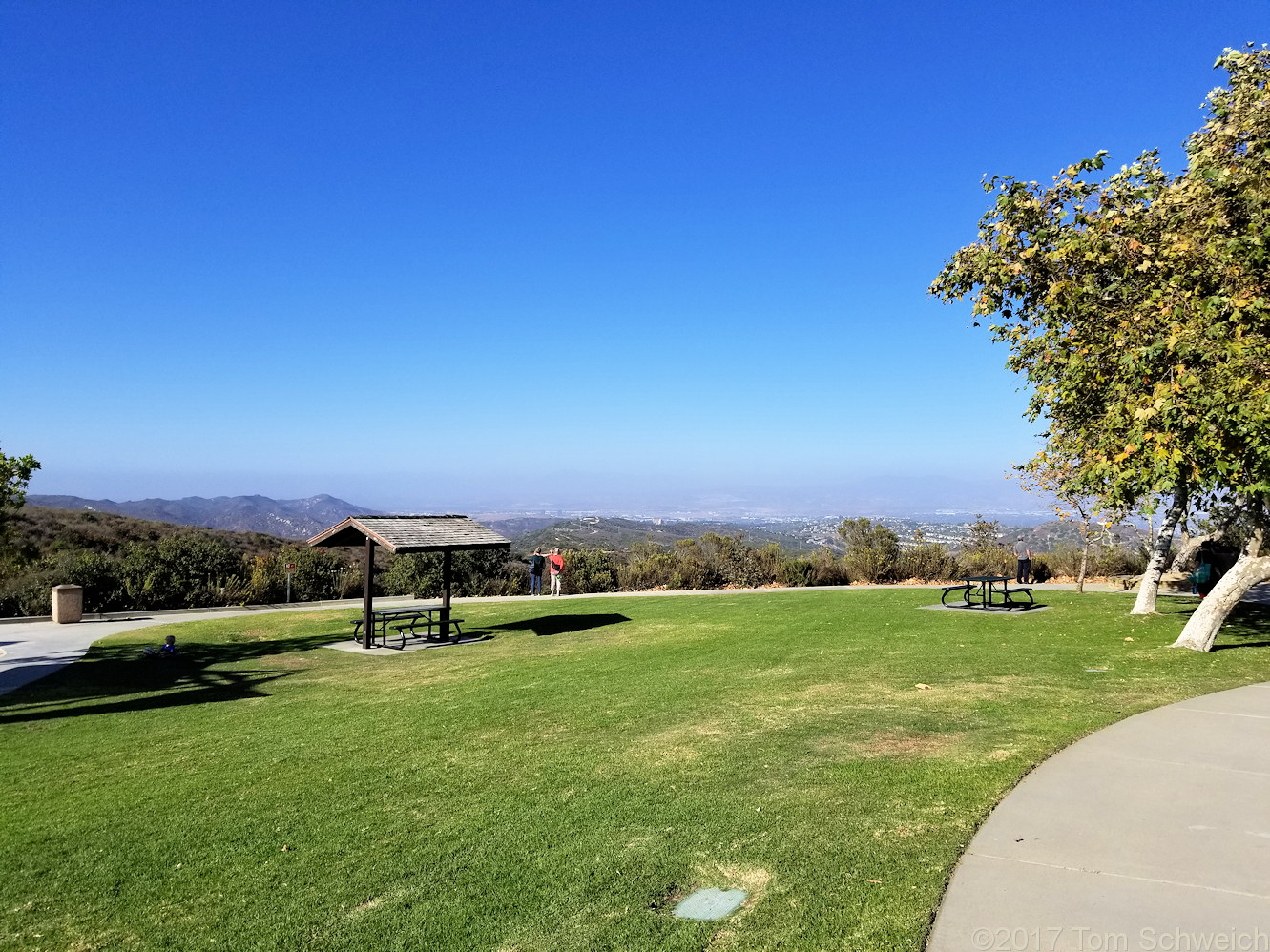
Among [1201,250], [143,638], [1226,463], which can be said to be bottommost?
[143,638]

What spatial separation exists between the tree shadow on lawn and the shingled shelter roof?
2.19 m

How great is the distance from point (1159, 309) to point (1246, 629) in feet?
21.4

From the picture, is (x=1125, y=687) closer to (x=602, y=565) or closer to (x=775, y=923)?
(x=775, y=923)

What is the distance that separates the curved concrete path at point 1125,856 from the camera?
139 inches

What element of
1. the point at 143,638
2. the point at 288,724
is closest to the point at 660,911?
the point at 288,724

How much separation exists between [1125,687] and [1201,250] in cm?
519

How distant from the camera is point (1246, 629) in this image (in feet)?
42.6

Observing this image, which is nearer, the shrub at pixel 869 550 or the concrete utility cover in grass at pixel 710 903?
the concrete utility cover in grass at pixel 710 903

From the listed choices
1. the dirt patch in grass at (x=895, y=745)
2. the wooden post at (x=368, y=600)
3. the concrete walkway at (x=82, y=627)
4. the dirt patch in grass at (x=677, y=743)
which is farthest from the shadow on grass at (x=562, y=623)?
the dirt patch in grass at (x=895, y=745)

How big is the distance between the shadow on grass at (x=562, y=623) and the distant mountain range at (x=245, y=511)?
258ft

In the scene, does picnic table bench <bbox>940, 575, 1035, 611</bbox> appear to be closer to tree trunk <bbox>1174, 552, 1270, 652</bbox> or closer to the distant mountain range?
tree trunk <bbox>1174, 552, 1270, 652</bbox>

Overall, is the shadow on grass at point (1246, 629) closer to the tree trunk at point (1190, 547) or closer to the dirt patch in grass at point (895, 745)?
the tree trunk at point (1190, 547)

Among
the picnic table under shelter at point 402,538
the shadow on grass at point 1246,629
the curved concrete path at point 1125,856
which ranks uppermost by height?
the picnic table under shelter at point 402,538

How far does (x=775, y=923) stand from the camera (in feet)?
12.3
